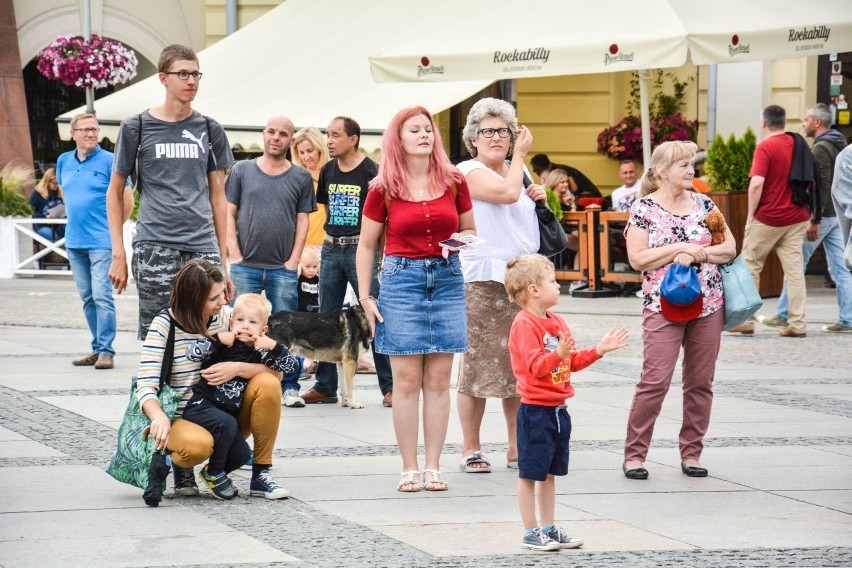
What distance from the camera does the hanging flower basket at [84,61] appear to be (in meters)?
20.8

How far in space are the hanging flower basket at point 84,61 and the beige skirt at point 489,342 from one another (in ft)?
48.2

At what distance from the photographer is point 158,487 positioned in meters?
6.30

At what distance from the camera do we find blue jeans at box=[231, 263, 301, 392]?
31.1 feet

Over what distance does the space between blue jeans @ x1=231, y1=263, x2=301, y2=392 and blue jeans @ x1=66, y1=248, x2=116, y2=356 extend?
6.08ft

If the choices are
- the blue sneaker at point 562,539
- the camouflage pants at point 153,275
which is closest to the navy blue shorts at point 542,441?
the blue sneaker at point 562,539

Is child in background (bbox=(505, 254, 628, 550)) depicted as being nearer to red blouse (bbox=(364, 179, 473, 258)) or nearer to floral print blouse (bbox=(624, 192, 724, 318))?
red blouse (bbox=(364, 179, 473, 258))

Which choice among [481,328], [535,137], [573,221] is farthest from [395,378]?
[535,137]

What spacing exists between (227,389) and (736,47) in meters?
8.67

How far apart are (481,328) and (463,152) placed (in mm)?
14461

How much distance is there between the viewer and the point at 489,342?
7.27 m

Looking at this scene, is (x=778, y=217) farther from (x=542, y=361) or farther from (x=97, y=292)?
(x=542, y=361)

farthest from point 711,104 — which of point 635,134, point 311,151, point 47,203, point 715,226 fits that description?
point 715,226

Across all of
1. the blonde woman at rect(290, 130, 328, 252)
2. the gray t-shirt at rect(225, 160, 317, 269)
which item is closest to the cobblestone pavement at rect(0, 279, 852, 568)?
the gray t-shirt at rect(225, 160, 317, 269)

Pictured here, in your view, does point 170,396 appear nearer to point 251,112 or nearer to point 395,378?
point 395,378
